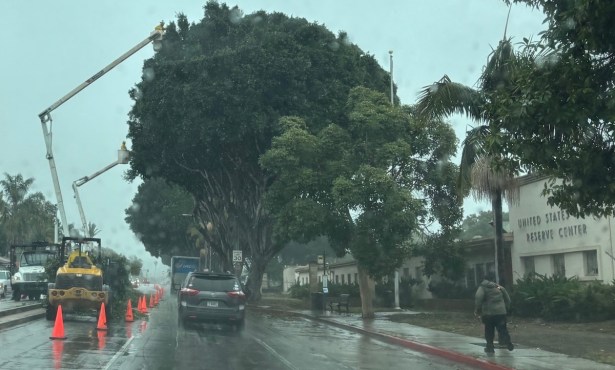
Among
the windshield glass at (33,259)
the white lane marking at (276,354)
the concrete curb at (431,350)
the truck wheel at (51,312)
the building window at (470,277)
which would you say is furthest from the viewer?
the windshield glass at (33,259)

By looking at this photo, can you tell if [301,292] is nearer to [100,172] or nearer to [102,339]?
[100,172]

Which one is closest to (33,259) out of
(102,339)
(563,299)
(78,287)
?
(78,287)

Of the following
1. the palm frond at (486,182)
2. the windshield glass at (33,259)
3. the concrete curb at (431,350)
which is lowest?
the concrete curb at (431,350)

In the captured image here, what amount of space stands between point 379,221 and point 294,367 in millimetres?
13183

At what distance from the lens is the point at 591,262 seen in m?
26.1

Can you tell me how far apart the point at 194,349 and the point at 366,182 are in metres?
11.5

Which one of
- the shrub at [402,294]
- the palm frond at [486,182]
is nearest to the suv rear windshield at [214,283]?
the palm frond at [486,182]

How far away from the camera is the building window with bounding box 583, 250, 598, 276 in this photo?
84.5 ft

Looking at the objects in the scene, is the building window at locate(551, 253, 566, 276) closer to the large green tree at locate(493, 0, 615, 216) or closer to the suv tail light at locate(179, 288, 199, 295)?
the suv tail light at locate(179, 288, 199, 295)

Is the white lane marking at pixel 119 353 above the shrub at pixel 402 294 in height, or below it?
below

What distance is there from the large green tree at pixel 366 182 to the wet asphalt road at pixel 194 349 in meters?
4.65

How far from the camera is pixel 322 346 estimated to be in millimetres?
18453

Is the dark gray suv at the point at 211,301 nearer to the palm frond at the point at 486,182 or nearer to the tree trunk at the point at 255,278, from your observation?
the palm frond at the point at 486,182

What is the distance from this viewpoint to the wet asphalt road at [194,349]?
13.7m
